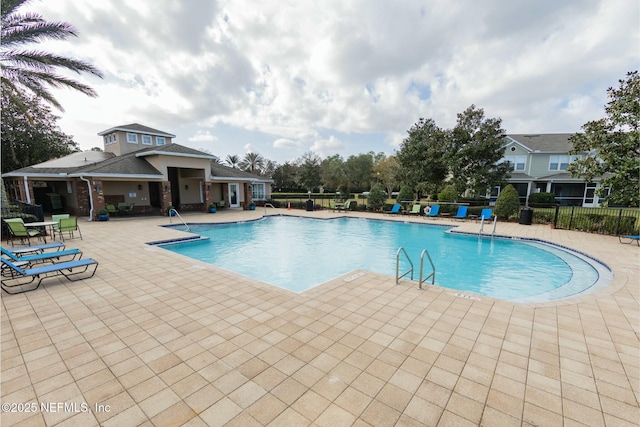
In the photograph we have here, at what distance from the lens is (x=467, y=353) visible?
3199 millimetres

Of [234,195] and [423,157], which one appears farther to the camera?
[423,157]

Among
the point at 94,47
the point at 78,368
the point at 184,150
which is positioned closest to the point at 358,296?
the point at 78,368

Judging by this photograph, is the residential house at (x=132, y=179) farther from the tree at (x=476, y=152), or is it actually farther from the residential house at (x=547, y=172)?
the residential house at (x=547, y=172)

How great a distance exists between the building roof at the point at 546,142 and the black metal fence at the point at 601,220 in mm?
13693

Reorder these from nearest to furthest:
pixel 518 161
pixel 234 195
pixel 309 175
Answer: pixel 234 195 < pixel 518 161 < pixel 309 175

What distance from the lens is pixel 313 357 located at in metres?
3.11

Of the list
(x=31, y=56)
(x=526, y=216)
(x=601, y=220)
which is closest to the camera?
(x=31, y=56)

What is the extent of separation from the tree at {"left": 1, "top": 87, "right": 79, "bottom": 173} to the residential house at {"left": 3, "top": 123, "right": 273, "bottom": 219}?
666cm

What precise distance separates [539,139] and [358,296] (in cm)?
2982

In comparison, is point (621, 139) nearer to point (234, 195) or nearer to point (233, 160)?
point (234, 195)

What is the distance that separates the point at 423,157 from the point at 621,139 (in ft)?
47.0

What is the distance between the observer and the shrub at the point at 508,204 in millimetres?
14875

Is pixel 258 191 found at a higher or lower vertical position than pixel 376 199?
higher

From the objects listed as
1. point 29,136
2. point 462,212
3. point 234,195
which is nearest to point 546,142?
point 462,212
